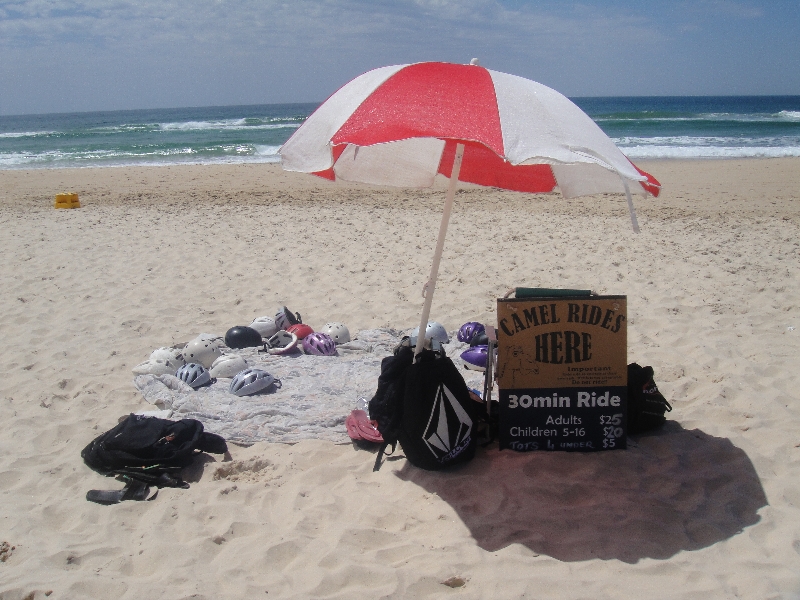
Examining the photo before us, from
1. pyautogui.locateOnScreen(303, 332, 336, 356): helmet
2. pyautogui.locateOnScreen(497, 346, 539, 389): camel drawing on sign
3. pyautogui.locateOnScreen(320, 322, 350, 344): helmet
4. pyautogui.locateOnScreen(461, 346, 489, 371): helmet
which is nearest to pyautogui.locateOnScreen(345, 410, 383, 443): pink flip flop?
pyautogui.locateOnScreen(497, 346, 539, 389): camel drawing on sign

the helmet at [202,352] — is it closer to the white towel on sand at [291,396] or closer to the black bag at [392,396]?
the white towel on sand at [291,396]

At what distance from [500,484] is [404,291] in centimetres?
364

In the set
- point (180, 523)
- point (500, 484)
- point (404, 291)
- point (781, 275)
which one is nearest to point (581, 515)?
point (500, 484)

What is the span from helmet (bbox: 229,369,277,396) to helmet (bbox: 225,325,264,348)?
743mm

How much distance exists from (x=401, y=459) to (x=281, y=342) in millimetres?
2051

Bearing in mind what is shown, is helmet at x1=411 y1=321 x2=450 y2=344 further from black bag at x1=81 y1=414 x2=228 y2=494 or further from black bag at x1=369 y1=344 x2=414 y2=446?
black bag at x1=81 y1=414 x2=228 y2=494

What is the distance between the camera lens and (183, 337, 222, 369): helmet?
5043mm

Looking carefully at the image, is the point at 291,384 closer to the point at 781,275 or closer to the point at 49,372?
the point at 49,372

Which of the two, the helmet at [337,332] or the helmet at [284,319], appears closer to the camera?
the helmet at [337,332]

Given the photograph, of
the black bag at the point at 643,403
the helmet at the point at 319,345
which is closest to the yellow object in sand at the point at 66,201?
the helmet at the point at 319,345

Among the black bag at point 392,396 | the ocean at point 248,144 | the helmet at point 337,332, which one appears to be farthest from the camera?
the ocean at point 248,144

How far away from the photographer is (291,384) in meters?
4.80

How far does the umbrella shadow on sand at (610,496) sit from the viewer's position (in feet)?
9.69

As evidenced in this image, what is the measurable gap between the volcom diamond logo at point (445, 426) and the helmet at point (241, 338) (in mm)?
2444
